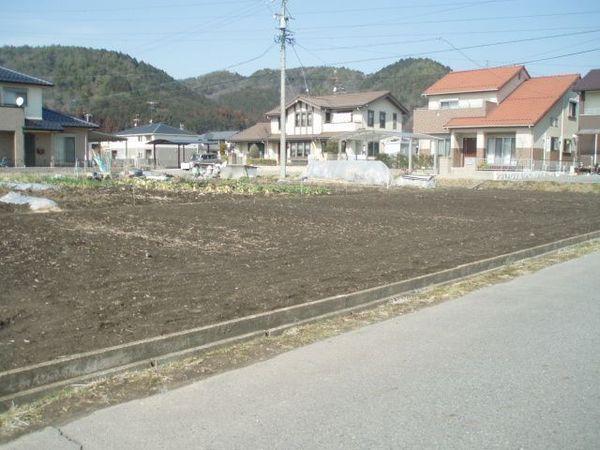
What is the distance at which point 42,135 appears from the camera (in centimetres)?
4072

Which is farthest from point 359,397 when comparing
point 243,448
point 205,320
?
point 205,320

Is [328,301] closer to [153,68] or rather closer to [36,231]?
[36,231]

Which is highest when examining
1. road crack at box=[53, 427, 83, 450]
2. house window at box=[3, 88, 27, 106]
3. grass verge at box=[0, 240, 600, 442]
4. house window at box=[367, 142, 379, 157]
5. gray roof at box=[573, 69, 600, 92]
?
gray roof at box=[573, 69, 600, 92]

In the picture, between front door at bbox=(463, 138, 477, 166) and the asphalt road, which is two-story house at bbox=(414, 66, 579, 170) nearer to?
front door at bbox=(463, 138, 477, 166)

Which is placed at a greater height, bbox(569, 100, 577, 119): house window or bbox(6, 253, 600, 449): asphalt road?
bbox(569, 100, 577, 119): house window

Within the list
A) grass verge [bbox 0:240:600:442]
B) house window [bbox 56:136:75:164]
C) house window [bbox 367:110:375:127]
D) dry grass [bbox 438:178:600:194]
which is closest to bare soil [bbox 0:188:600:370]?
grass verge [bbox 0:240:600:442]

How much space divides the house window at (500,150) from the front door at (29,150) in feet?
105

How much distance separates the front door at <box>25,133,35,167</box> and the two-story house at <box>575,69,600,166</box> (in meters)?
37.5

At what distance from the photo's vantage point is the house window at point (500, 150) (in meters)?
45.0

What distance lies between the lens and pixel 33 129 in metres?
38.9

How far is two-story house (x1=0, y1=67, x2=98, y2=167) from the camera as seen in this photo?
38062mm

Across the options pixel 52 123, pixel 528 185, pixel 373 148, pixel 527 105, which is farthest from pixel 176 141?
pixel 528 185

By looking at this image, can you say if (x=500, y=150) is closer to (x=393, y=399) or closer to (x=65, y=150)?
(x=65, y=150)

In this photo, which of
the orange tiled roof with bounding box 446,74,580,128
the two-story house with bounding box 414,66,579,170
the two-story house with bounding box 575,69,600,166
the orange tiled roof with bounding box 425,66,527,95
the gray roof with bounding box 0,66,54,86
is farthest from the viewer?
the orange tiled roof with bounding box 425,66,527,95
